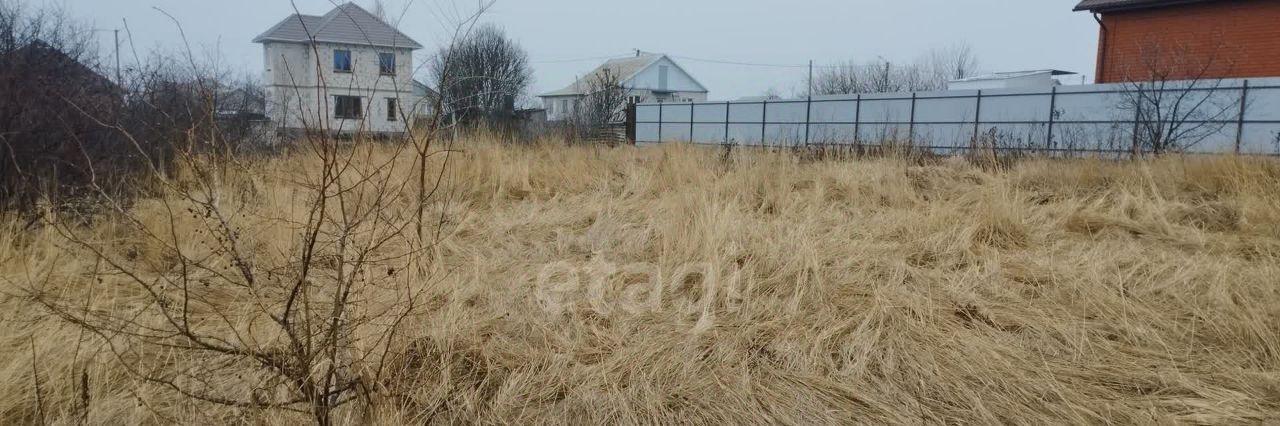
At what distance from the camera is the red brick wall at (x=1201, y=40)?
575 inches

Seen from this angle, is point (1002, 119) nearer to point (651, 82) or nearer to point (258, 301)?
point (258, 301)

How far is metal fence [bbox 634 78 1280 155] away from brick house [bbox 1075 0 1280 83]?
2.58m

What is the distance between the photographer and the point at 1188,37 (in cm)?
1562

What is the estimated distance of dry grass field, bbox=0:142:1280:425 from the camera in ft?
6.81

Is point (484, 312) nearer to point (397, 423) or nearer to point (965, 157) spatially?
point (397, 423)

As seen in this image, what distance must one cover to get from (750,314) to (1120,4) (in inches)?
689

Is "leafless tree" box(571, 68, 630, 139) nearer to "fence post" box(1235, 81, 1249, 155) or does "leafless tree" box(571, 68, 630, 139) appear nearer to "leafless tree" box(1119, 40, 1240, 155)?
"leafless tree" box(1119, 40, 1240, 155)

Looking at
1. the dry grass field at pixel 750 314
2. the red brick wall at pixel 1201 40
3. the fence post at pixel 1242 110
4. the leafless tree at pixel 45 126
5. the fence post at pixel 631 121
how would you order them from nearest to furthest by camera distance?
the dry grass field at pixel 750 314, the leafless tree at pixel 45 126, the fence post at pixel 1242 110, the red brick wall at pixel 1201 40, the fence post at pixel 631 121

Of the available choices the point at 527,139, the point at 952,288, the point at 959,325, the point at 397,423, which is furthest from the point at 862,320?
the point at 527,139

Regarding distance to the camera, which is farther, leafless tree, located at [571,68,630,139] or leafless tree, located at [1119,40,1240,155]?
leafless tree, located at [571,68,630,139]

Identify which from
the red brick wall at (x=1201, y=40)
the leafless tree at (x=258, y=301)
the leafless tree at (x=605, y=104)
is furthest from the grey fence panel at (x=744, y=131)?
the leafless tree at (x=258, y=301)

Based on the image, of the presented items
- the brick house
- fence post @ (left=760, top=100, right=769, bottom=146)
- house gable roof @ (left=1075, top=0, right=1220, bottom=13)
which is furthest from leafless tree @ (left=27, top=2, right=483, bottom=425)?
house gable roof @ (left=1075, top=0, right=1220, bottom=13)

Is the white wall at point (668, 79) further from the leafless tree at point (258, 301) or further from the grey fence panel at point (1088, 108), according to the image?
the leafless tree at point (258, 301)

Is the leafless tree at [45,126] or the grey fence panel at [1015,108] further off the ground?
the grey fence panel at [1015,108]
